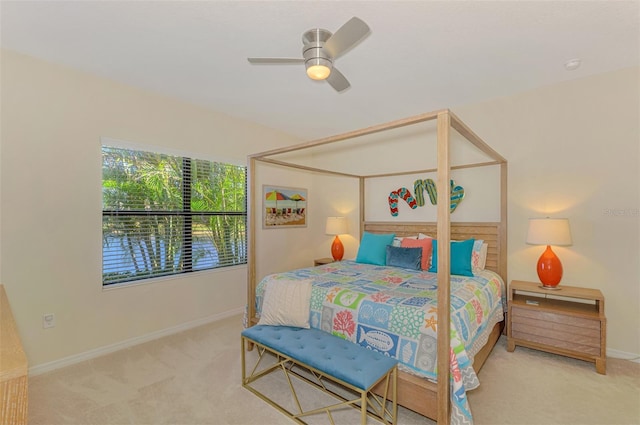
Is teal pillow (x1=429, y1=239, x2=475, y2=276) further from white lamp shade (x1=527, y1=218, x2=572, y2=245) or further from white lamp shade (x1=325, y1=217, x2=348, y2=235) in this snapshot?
white lamp shade (x1=325, y1=217, x2=348, y2=235)

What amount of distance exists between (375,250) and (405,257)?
436mm

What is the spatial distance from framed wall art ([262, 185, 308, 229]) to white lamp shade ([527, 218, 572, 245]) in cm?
314

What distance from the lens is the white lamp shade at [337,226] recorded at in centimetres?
450

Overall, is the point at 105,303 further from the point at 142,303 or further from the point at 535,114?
the point at 535,114

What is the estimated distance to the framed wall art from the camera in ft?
14.6

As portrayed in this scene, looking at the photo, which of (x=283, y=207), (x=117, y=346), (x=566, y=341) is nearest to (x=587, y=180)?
(x=566, y=341)

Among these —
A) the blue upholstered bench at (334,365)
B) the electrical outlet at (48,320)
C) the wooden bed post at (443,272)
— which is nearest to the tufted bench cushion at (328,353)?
the blue upholstered bench at (334,365)

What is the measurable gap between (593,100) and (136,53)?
4.11m

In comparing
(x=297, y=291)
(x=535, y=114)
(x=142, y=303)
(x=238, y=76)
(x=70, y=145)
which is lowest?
(x=142, y=303)

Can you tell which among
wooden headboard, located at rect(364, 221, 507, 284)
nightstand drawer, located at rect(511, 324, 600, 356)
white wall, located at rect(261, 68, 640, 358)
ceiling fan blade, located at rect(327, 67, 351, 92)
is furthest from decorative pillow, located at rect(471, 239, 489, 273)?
ceiling fan blade, located at rect(327, 67, 351, 92)

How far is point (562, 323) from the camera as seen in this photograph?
2596 millimetres

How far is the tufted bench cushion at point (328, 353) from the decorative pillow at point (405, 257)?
1515mm

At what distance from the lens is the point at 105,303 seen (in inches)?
115

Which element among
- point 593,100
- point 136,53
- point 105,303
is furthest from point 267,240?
point 593,100
